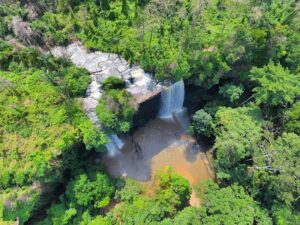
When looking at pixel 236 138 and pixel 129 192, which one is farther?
pixel 129 192

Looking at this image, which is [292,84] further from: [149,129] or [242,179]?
[149,129]

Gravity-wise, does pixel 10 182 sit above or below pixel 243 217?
below

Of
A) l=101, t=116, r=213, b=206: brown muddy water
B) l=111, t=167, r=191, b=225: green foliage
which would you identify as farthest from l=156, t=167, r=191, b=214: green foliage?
l=101, t=116, r=213, b=206: brown muddy water

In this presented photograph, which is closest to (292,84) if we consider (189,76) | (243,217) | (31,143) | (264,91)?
(264,91)

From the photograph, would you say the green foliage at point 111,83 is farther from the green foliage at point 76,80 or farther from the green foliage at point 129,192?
the green foliage at point 129,192

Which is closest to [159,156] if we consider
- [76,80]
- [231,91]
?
[231,91]

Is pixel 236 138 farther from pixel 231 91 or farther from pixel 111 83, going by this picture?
pixel 111 83
